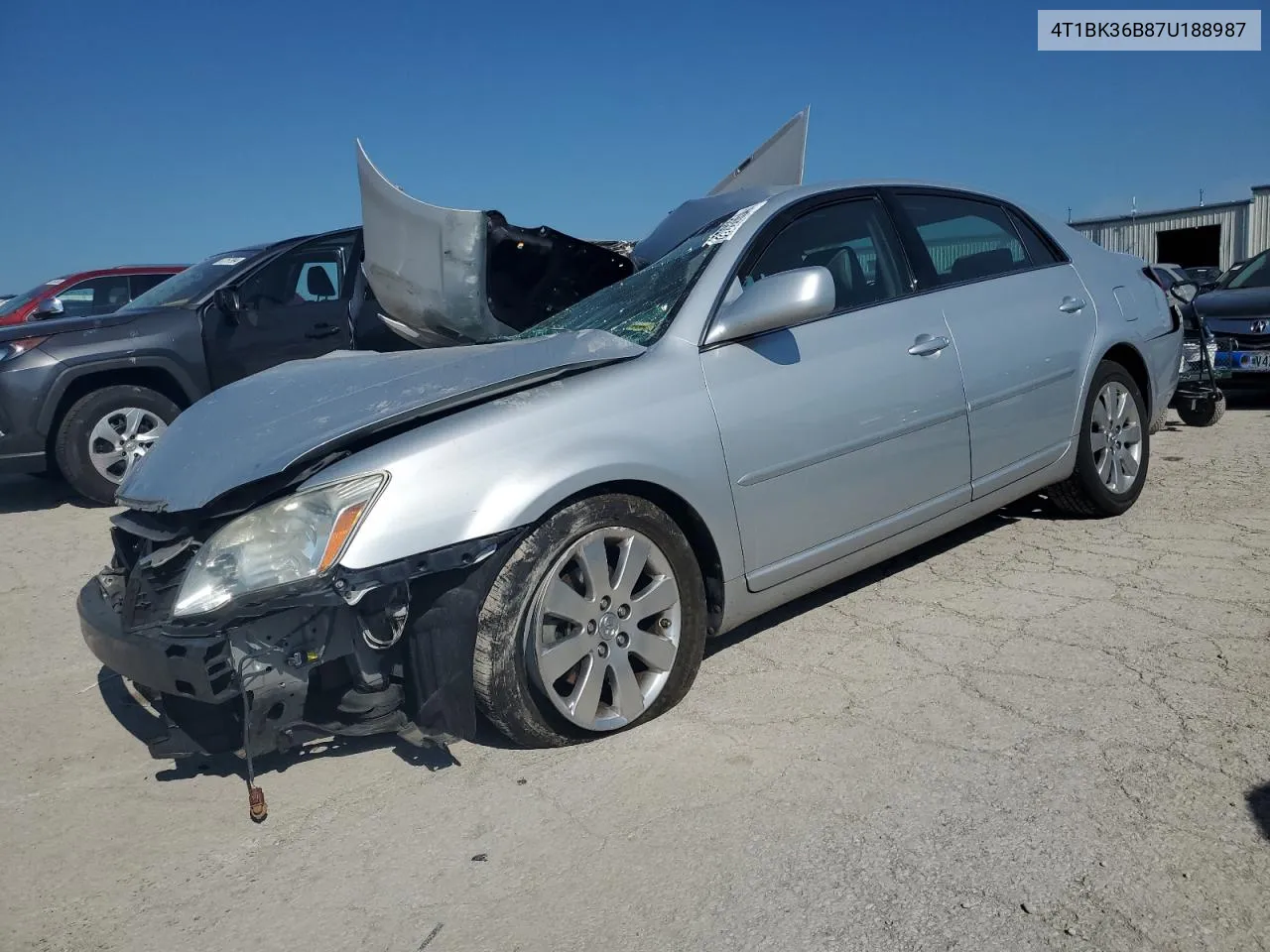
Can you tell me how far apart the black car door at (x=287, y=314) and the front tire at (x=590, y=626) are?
4706 millimetres

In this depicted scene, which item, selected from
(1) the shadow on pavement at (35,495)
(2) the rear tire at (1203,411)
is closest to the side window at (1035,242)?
(2) the rear tire at (1203,411)

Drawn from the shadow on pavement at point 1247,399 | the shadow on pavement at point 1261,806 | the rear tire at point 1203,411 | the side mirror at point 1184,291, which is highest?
the side mirror at point 1184,291

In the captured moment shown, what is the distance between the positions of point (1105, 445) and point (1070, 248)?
897 millimetres

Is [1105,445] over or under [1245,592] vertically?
over

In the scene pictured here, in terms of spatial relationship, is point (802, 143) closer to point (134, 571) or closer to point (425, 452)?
point (425, 452)

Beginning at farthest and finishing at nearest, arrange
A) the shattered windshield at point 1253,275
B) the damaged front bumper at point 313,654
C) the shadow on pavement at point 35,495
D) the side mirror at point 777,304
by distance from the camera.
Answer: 1. the shattered windshield at point 1253,275
2. the shadow on pavement at point 35,495
3. the side mirror at point 777,304
4. the damaged front bumper at point 313,654

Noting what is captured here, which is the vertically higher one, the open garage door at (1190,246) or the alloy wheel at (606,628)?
the alloy wheel at (606,628)

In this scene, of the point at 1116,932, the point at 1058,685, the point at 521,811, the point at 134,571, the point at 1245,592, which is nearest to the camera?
the point at 1116,932

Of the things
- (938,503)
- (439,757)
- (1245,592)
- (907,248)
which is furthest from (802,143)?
(439,757)

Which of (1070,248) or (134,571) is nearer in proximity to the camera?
(134,571)

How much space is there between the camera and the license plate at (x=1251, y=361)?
8.38m

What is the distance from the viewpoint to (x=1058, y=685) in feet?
9.93

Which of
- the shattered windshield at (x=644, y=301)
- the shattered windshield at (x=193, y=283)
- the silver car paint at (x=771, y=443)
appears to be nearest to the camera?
the silver car paint at (x=771, y=443)

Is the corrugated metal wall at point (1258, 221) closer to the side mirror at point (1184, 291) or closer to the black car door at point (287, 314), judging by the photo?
the side mirror at point (1184, 291)
